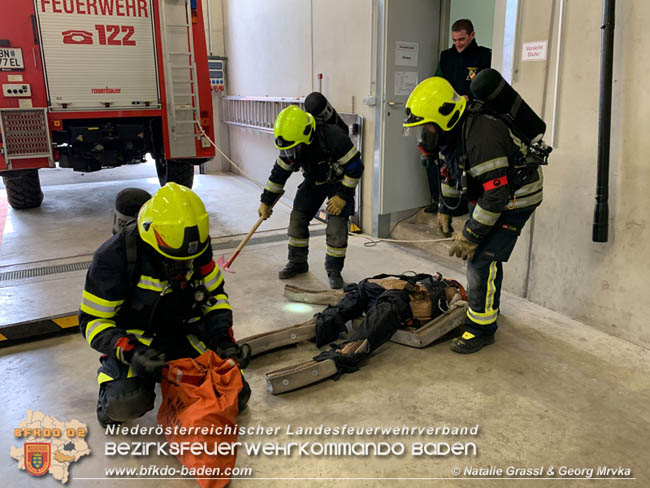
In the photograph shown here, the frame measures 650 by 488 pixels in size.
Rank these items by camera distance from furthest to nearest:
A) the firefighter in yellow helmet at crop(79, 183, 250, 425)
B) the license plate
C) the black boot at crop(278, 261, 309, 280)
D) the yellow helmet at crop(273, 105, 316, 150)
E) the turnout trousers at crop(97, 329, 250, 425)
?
1. the license plate
2. the black boot at crop(278, 261, 309, 280)
3. the yellow helmet at crop(273, 105, 316, 150)
4. the turnout trousers at crop(97, 329, 250, 425)
5. the firefighter in yellow helmet at crop(79, 183, 250, 425)

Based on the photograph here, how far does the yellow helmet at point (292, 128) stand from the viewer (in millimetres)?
4023

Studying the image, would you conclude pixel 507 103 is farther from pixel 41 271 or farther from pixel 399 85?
pixel 41 271

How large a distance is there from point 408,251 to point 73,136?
4.23m

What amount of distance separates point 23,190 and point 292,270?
15.2ft

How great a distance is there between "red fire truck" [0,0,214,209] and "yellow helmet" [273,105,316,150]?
2.89 metres

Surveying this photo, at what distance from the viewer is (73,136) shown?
636 centimetres

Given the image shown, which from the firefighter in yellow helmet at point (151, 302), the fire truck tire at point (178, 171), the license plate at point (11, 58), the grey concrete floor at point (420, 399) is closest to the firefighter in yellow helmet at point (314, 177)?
the grey concrete floor at point (420, 399)

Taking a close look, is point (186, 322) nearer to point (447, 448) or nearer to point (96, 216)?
point (447, 448)

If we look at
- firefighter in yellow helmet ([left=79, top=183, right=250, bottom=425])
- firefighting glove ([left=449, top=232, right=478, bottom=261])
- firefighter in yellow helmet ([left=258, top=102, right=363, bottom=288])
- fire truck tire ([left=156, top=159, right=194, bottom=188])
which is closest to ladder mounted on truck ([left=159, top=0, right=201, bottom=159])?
fire truck tire ([left=156, top=159, right=194, bottom=188])

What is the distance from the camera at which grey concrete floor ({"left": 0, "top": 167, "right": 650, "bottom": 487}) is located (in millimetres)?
Result: 2348

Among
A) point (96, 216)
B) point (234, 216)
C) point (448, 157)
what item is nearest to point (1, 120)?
point (96, 216)

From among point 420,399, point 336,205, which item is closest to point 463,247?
point 420,399

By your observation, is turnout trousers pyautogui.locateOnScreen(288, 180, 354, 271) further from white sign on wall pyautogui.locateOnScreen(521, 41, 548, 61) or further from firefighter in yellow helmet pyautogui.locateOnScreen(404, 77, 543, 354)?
white sign on wall pyautogui.locateOnScreen(521, 41, 548, 61)

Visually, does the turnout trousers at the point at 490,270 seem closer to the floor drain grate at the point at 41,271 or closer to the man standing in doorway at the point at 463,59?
the man standing in doorway at the point at 463,59
